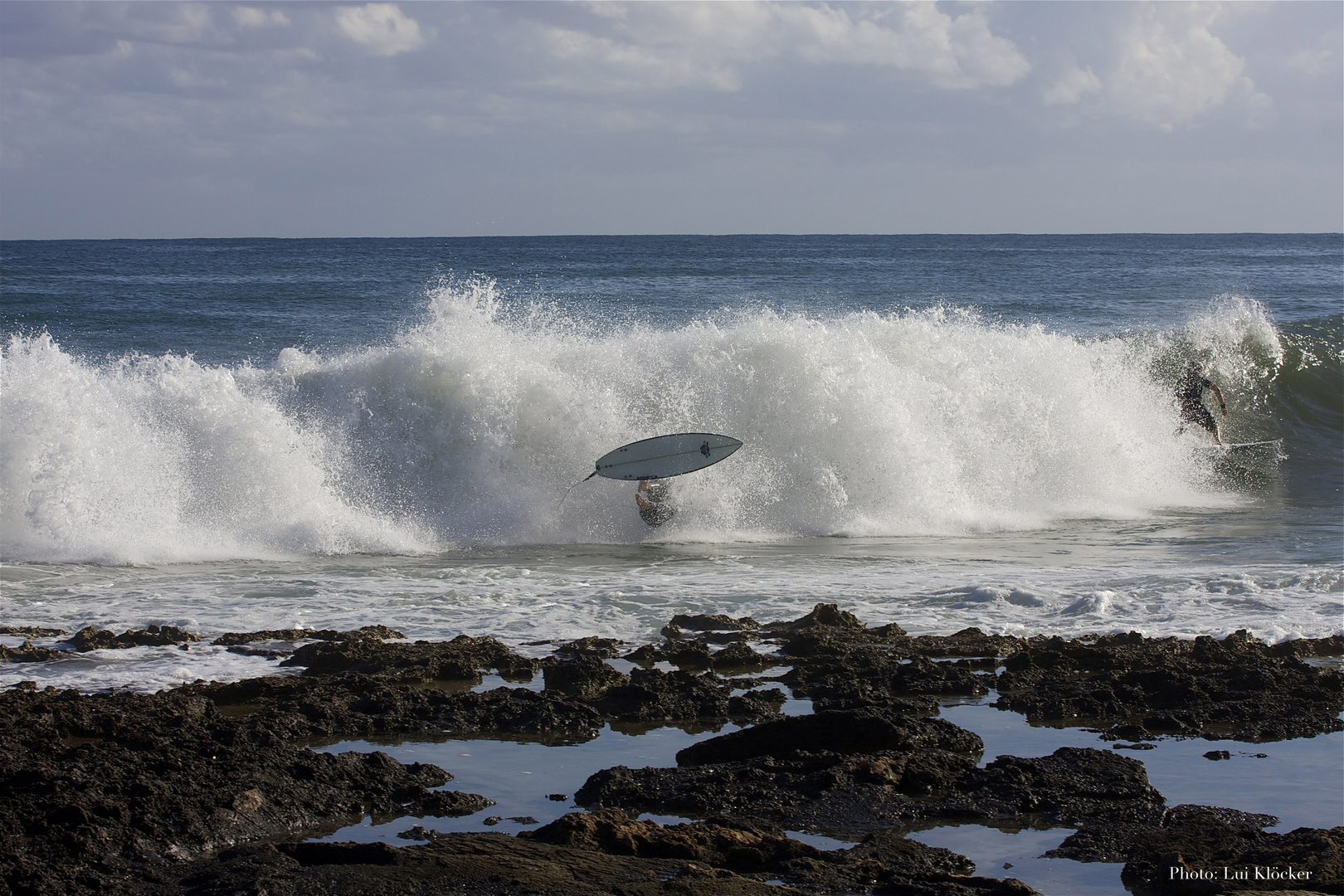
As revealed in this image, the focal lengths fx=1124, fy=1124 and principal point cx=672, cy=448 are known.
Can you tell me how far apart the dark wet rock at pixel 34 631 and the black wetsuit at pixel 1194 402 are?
46.2 ft

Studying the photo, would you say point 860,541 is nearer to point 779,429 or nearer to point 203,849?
point 779,429

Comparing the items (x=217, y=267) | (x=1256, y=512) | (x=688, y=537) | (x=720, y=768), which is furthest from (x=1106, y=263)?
(x=720, y=768)

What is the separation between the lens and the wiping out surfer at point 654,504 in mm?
11156

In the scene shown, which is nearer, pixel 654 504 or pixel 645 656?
pixel 645 656

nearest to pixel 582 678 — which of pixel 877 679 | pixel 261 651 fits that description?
pixel 877 679

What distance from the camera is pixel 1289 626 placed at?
7.14 metres

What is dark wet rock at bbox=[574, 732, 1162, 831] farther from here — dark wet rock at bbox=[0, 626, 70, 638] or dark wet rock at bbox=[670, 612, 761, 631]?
dark wet rock at bbox=[0, 626, 70, 638]

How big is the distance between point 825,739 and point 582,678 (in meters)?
1.51

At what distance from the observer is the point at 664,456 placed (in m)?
11.3

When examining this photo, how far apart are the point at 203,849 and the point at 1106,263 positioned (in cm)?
5949

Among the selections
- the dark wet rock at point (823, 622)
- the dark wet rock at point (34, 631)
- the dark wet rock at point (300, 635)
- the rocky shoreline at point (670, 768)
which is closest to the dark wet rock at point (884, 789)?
the rocky shoreline at point (670, 768)

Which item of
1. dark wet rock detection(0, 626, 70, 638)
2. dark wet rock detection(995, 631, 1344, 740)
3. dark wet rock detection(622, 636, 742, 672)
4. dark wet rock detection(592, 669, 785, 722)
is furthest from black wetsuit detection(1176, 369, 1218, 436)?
dark wet rock detection(0, 626, 70, 638)

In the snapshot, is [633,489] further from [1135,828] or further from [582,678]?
[1135,828]

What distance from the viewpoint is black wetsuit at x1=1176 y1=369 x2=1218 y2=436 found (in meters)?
15.7
